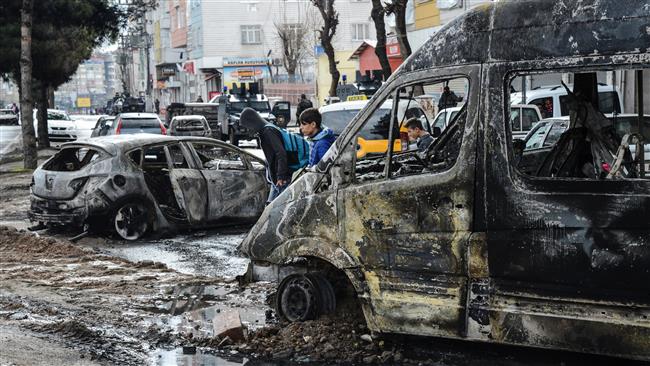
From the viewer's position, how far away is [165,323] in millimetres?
7777

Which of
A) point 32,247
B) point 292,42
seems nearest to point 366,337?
point 32,247

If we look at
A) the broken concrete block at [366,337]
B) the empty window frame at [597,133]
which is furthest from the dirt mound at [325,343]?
the empty window frame at [597,133]

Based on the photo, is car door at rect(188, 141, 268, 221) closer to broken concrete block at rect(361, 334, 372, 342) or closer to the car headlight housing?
the car headlight housing

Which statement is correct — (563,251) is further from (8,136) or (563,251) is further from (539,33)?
(8,136)

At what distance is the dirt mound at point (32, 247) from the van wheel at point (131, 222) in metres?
0.87

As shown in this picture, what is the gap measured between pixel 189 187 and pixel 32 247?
2230 millimetres

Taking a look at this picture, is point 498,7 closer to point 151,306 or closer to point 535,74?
point 535,74

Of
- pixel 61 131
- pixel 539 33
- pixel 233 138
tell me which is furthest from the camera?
pixel 61 131

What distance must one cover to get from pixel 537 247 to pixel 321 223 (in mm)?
1639

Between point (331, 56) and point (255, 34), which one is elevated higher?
point (255, 34)

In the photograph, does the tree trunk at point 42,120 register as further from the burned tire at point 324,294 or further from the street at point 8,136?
the burned tire at point 324,294

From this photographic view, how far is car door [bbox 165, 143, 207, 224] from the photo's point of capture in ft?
41.8

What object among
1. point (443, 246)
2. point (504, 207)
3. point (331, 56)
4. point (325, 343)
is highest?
point (331, 56)

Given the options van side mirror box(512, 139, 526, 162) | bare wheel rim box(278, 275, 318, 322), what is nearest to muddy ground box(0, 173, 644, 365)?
bare wheel rim box(278, 275, 318, 322)
